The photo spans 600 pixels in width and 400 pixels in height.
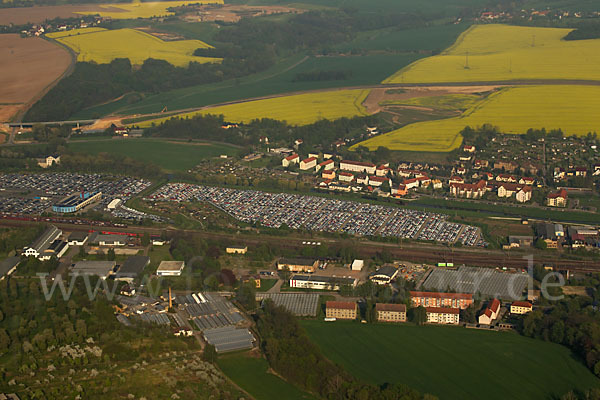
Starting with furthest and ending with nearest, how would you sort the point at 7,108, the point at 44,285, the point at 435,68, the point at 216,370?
the point at 435,68, the point at 7,108, the point at 44,285, the point at 216,370

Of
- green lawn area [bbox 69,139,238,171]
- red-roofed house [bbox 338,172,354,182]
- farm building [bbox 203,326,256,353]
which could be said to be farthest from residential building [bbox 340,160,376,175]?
farm building [bbox 203,326,256,353]

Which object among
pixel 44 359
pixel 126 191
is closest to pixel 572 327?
pixel 44 359

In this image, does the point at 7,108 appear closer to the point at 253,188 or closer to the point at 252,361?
the point at 253,188

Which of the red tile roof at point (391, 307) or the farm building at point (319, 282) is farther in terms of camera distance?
the farm building at point (319, 282)

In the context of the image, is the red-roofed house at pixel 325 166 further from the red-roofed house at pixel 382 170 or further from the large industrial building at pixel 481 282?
the large industrial building at pixel 481 282

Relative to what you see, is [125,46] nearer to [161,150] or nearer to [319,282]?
[161,150]

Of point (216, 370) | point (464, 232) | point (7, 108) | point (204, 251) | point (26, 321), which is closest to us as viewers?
point (216, 370)

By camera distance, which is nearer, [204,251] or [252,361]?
[252,361]

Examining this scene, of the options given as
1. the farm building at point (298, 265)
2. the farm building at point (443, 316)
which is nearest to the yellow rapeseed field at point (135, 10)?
the farm building at point (298, 265)

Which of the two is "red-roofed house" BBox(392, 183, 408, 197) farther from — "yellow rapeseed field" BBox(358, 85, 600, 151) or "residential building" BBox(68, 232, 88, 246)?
"residential building" BBox(68, 232, 88, 246)
